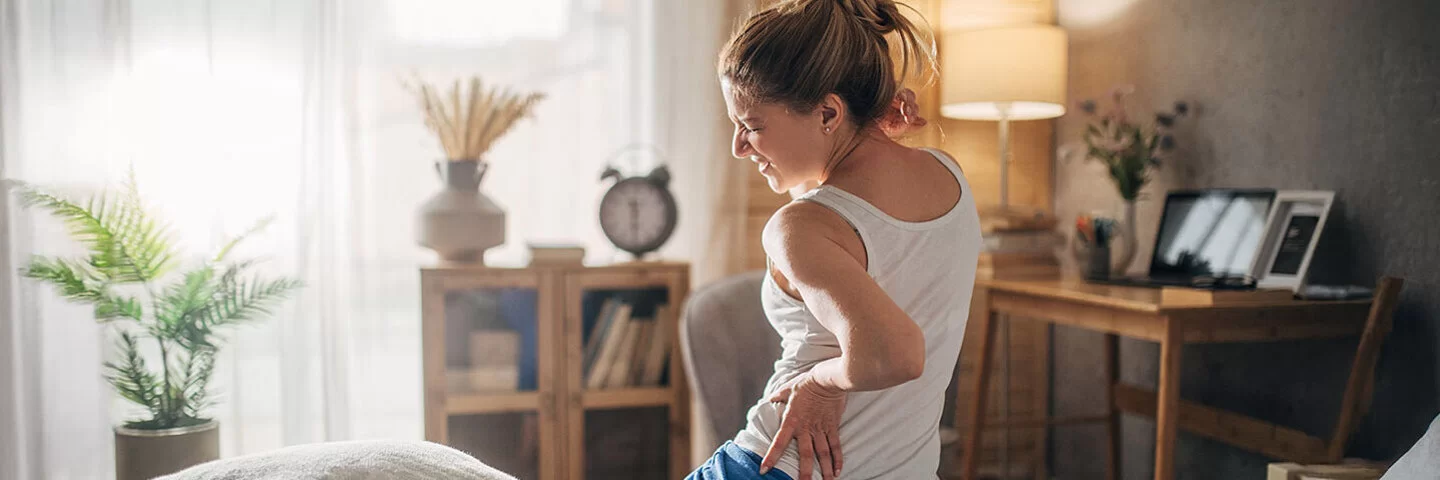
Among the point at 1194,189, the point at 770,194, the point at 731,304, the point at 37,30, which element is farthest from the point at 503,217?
the point at 1194,189

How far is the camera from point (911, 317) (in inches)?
41.3

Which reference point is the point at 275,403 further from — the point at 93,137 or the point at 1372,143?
the point at 1372,143

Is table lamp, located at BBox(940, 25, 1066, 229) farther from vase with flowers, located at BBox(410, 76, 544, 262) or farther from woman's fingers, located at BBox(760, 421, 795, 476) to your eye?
woman's fingers, located at BBox(760, 421, 795, 476)

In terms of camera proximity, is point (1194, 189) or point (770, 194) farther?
point (770, 194)

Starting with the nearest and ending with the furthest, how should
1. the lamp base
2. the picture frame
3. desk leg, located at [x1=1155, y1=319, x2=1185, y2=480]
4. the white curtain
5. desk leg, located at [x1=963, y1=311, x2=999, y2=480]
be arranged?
desk leg, located at [x1=1155, y1=319, x2=1185, y2=480], the picture frame, the white curtain, desk leg, located at [x1=963, y1=311, x2=999, y2=480], the lamp base

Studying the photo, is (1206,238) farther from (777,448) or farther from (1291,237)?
(777,448)

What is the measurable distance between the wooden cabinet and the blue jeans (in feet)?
5.08

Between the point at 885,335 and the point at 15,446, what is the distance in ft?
8.54

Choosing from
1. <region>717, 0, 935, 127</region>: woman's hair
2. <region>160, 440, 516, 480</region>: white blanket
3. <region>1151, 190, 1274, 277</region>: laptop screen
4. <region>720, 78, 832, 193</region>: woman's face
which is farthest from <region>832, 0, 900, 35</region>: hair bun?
<region>1151, 190, 1274, 277</region>: laptop screen

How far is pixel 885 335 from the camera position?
91 cm

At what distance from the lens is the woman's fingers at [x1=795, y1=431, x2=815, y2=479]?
1063mm

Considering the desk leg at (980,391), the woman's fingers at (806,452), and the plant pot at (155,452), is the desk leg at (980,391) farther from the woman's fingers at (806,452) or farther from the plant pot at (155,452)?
the plant pot at (155,452)

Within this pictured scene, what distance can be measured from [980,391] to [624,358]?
102 cm

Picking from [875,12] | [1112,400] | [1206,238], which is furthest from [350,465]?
[1112,400]
